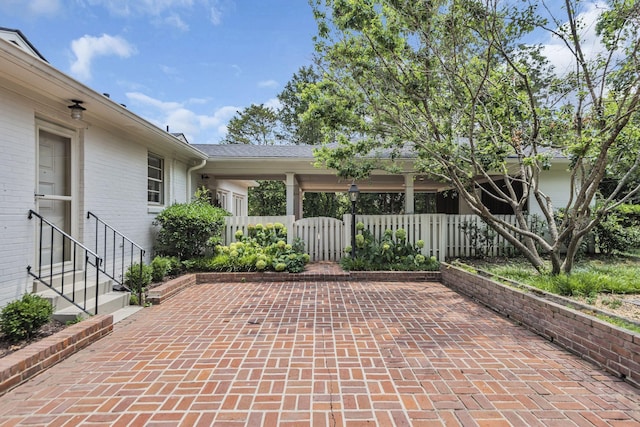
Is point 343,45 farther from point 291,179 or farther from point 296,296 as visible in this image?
point 296,296

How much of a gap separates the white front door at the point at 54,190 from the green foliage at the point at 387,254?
5207 millimetres

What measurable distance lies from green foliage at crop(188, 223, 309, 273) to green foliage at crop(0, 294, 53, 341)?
3616mm

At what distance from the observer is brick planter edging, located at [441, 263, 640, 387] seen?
106 inches

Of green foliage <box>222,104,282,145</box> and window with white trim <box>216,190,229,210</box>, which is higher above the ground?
green foliage <box>222,104,282,145</box>

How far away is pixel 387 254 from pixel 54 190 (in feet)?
20.6

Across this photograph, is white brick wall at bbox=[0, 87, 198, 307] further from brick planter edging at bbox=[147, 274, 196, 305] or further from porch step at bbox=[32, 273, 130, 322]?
brick planter edging at bbox=[147, 274, 196, 305]

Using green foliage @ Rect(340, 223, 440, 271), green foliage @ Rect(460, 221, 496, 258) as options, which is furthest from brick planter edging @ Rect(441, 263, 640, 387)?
green foliage @ Rect(460, 221, 496, 258)

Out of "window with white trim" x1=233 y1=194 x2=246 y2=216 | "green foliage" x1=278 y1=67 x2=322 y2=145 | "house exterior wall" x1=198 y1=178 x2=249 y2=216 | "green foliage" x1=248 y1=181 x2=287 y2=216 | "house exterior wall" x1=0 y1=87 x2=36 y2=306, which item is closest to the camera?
"house exterior wall" x1=0 y1=87 x2=36 y2=306

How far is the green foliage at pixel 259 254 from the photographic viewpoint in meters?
6.95

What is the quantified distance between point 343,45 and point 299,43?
2305mm

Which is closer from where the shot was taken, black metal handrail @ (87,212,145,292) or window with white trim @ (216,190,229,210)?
black metal handrail @ (87,212,145,292)

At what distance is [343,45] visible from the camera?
19.5 ft

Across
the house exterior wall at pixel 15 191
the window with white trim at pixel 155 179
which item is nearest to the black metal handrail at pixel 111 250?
the house exterior wall at pixel 15 191

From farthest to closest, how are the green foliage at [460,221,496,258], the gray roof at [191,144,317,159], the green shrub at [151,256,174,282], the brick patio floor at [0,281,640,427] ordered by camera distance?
the gray roof at [191,144,317,159] → the green foliage at [460,221,496,258] → the green shrub at [151,256,174,282] → the brick patio floor at [0,281,640,427]
